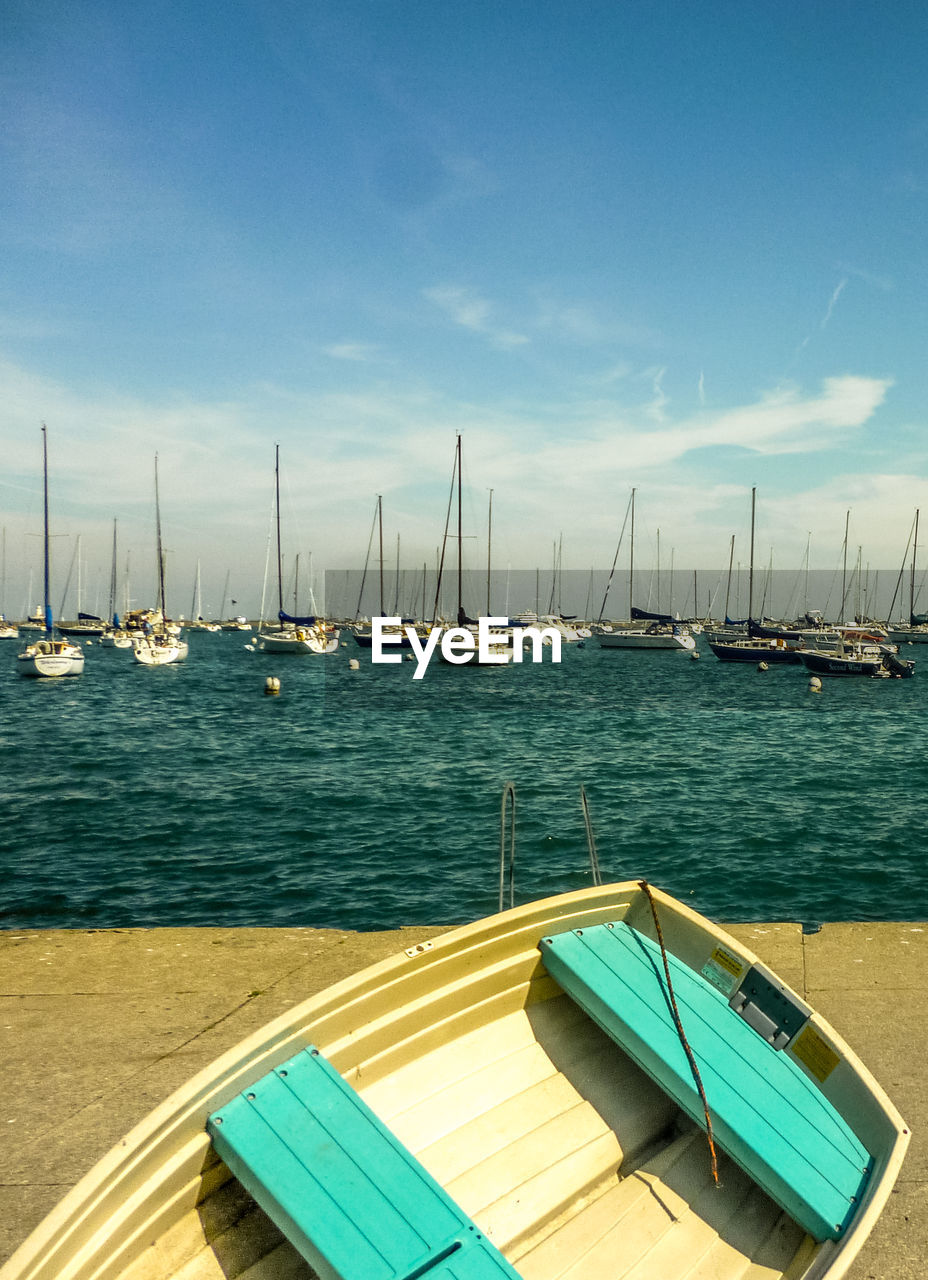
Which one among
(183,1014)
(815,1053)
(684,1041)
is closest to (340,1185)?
(684,1041)

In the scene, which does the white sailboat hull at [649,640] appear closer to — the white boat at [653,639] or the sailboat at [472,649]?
the white boat at [653,639]

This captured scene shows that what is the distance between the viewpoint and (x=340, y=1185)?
3.26m

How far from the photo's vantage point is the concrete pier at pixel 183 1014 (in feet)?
15.0

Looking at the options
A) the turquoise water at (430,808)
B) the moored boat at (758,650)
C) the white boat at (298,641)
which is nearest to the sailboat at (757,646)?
the moored boat at (758,650)

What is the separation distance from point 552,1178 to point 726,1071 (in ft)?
3.14

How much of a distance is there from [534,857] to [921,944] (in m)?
7.84

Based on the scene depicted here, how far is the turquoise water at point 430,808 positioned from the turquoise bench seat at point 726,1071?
24.5 ft

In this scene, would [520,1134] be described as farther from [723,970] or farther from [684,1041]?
[723,970]

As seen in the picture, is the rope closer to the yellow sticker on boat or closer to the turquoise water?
the yellow sticker on boat

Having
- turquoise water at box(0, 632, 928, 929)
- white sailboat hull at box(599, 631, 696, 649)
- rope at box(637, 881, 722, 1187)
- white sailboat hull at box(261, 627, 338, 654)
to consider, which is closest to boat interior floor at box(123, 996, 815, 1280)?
rope at box(637, 881, 722, 1187)

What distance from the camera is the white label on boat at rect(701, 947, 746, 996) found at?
184 inches

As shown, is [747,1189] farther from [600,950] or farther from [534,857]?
[534,857]

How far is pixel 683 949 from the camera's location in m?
4.93

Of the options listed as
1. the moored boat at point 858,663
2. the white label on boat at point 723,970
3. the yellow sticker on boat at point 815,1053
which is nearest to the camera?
the yellow sticker on boat at point 815,1053
